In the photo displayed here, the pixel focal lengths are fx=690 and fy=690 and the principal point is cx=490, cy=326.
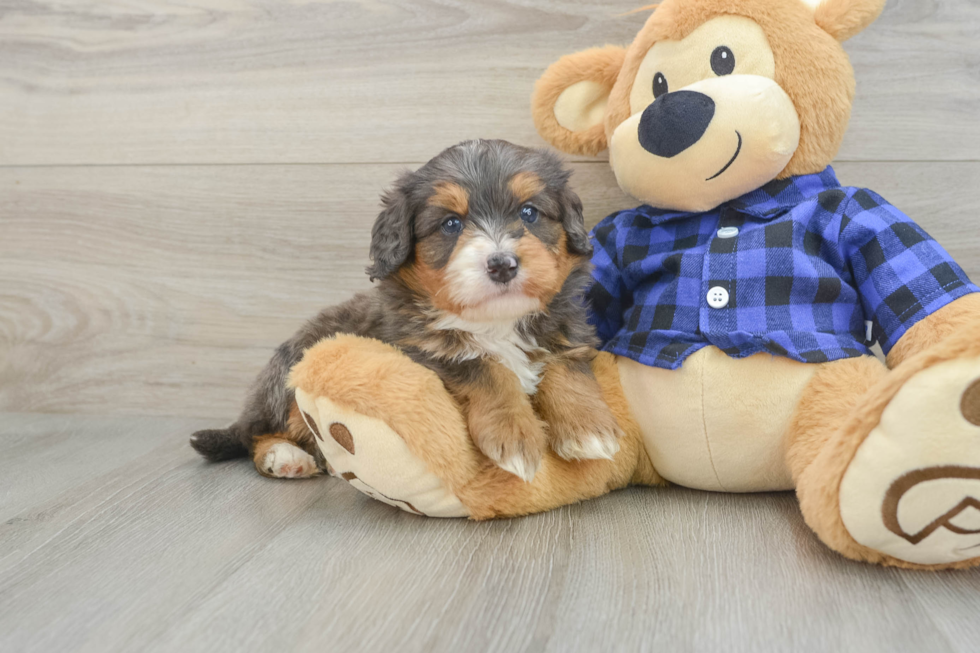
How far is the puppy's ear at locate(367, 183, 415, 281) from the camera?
1495 millimetres

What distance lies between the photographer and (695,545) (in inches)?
52.9

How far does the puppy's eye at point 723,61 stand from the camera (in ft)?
5.04

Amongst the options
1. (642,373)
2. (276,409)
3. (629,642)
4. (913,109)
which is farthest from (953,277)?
(276,409)

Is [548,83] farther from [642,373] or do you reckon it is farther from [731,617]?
[731,617]

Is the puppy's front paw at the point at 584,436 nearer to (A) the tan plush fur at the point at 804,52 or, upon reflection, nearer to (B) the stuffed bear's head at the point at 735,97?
(B) the stuffed bear's head at the point at 735,97

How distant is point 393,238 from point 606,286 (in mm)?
599

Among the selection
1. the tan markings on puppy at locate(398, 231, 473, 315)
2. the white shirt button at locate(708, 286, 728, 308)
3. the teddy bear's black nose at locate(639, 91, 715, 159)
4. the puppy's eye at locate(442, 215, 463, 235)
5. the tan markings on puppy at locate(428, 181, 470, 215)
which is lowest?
the white shirt button at locate(708, 286, 728, 308)

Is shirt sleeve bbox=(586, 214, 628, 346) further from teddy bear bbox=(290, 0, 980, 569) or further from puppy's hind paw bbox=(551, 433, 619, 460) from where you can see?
puppy's hind paw bbox=(551, 433, 619, 460)

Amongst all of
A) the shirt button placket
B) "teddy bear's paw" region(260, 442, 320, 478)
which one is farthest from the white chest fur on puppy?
"teddy bear's paw" region(260, 442, 320, 478)

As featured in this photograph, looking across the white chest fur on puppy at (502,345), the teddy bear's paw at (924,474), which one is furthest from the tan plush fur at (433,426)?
the teddy bear's paw at (924,474)

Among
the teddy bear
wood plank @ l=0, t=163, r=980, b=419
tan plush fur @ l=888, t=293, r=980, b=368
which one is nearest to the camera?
tan plush fur @ l=888, t=293, r=980, b=368

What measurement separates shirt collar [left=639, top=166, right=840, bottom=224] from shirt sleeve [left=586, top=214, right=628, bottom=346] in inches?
12.5

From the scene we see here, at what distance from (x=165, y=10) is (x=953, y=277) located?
2.42 meters

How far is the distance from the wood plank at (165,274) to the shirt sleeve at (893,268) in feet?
2.76
